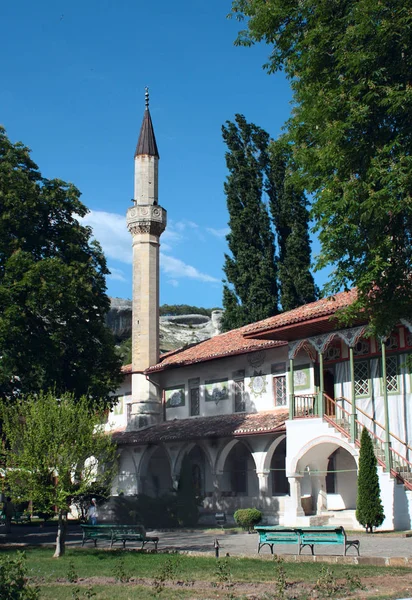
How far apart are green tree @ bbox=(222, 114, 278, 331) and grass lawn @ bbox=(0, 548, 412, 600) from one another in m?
21.2

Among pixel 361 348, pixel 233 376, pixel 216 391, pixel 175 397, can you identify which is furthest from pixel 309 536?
pixel 175 397

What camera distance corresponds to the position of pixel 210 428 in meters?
26.6

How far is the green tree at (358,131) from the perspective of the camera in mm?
12617

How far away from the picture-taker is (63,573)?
499 inches

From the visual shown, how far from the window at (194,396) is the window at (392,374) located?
381 inches

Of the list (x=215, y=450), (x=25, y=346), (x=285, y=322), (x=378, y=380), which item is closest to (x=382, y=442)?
(x=378, y=380)

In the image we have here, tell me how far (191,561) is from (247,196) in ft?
80.9

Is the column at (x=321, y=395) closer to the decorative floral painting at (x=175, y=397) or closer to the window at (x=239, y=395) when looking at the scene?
the window at (x=239, y=395)

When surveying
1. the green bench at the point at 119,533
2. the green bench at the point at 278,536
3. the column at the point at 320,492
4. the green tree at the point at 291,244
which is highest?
the green tree at the point at 291,244

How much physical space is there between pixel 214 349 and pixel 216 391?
5.02 feet

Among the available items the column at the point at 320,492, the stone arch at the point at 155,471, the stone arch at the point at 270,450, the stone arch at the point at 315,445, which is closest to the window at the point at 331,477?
the column at the point at 320,492

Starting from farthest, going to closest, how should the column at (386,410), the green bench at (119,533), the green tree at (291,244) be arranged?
the green tree at (291,244) < the column at (386,410) < the green bench at (119,533)

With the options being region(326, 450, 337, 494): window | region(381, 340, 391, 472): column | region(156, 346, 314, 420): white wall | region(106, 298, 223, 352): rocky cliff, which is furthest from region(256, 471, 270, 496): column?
region(106, 298, 223, 352): rocky cliff

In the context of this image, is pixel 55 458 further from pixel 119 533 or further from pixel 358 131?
pixel 358 131
